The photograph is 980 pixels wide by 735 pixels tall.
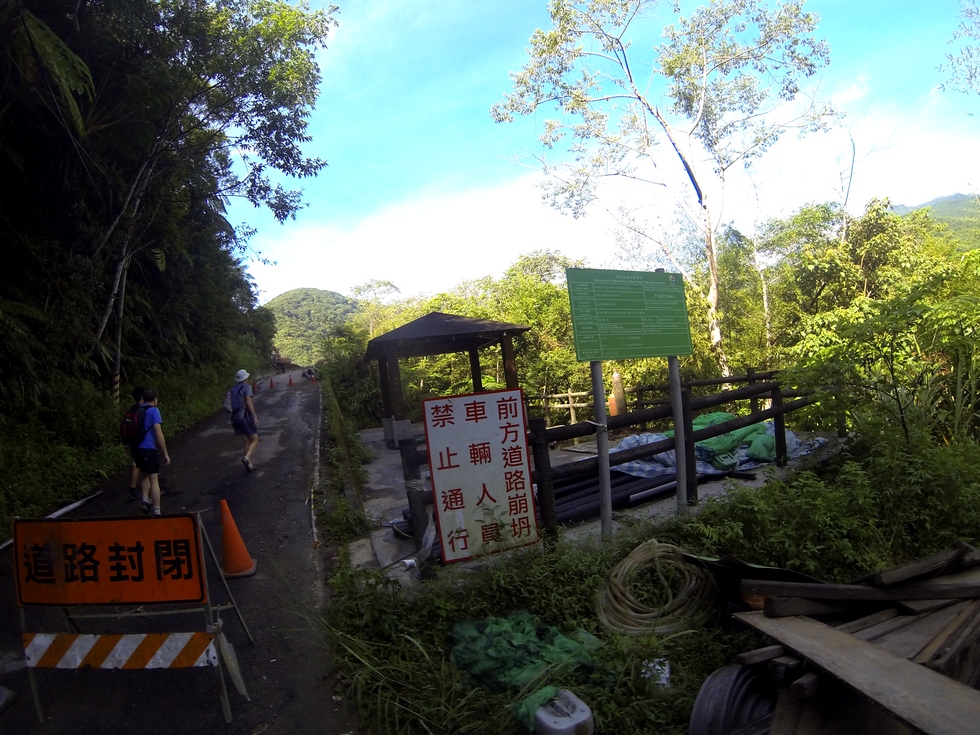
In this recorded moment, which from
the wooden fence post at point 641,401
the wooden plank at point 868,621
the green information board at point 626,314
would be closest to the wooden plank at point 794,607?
the wooden plank at point 868,621

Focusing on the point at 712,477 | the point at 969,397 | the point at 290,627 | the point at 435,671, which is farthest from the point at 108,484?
the point at 969,397

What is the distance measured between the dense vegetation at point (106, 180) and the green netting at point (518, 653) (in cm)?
650

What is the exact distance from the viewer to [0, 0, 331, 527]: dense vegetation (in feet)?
27.6

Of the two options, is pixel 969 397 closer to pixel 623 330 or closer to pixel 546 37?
pixel 623 330

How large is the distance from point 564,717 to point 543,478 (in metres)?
2.01

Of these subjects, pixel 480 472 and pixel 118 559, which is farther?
pixel 480 472

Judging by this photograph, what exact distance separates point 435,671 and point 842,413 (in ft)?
15.2

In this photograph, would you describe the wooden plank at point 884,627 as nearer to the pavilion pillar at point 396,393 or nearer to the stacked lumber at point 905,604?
the stacked lumber at point 905,604

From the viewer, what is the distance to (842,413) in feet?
18.8

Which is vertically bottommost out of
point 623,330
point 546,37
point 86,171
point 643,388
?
point 643,388

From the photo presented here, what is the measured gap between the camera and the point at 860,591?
132 inches

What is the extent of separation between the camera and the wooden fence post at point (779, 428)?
6.42 m

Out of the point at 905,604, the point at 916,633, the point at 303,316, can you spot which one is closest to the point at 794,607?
the point at 916,633

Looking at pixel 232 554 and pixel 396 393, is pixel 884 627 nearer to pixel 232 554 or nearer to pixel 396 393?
pixel 232 554
